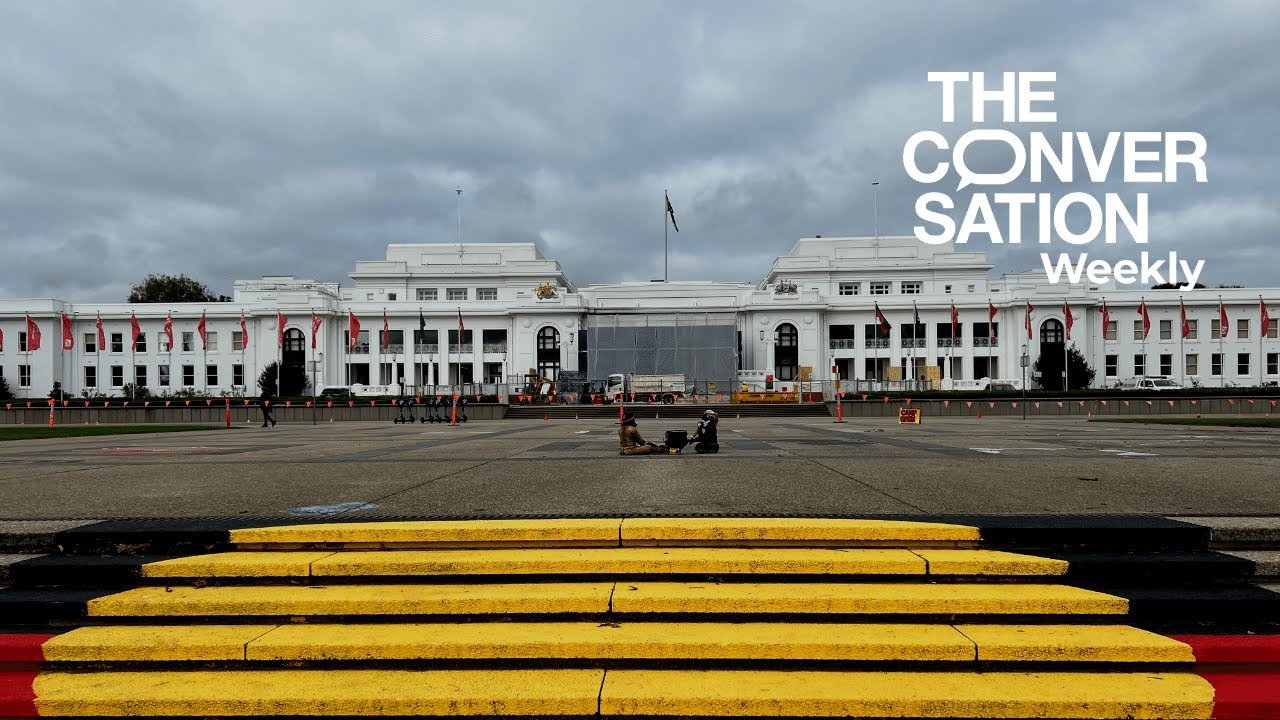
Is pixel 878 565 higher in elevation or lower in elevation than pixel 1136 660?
higher

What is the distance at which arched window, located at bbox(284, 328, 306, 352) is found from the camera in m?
62.8

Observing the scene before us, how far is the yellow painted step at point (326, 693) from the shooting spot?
11.8ft

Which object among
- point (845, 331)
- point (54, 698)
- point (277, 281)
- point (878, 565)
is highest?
point (277, 281)

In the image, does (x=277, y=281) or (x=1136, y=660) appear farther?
(x=277, y=281)

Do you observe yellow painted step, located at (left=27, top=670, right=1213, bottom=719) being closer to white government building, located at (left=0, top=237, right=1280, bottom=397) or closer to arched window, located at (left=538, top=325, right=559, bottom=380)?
white government building, located at (left=0, top=237, right=1280, bottom=397)

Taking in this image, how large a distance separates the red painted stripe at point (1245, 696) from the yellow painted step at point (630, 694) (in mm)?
71

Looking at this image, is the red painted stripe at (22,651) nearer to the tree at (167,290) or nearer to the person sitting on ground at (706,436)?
the person sitting on ground at (706,436)

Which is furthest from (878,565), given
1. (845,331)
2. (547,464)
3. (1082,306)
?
(1082,306)

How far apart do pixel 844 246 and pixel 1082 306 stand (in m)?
21.8

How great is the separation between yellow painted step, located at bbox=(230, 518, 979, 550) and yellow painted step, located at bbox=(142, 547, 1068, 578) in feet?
0.54

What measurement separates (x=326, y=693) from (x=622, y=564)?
1.95 meters

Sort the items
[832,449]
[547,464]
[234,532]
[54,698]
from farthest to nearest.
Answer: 1. [832,449]
2. [547,464]
3. [234,532]
4. [54,698]

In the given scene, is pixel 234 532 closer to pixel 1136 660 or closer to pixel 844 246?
pixel 1136 660

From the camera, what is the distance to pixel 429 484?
8.91 meters
